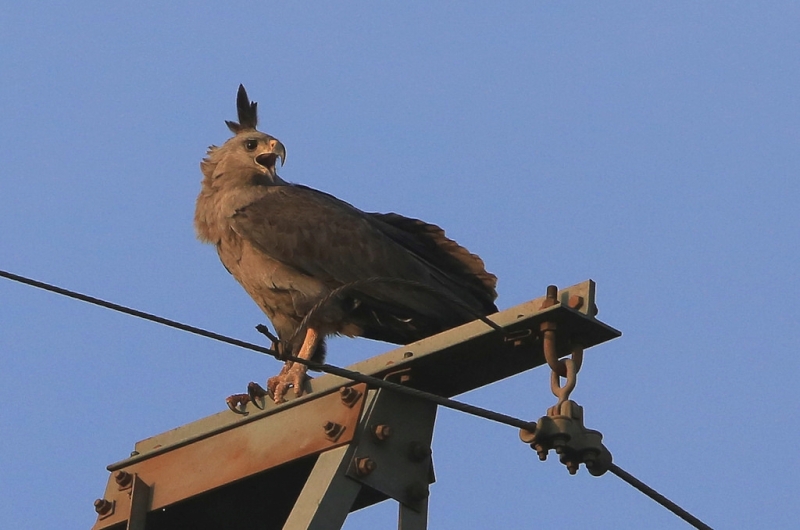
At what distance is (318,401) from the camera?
554cm

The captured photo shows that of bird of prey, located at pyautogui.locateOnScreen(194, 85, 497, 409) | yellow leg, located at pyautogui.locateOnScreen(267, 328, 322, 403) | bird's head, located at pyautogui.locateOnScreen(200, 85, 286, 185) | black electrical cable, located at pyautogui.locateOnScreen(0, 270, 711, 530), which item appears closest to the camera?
black electrical cable, located at pyautogui.locateOnScreen(0, 270, 711, 530)

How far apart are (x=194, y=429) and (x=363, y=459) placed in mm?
990

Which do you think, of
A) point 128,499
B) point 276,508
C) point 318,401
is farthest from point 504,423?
point 128,499

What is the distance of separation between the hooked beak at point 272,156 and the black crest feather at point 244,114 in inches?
33.0

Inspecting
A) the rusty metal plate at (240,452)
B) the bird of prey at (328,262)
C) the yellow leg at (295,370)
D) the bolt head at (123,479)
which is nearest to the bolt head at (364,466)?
the rusty metal plate at (240,452)

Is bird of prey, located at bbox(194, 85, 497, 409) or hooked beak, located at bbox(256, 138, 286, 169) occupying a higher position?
hooked beak, located at bbox(256, 138, 286, 169)

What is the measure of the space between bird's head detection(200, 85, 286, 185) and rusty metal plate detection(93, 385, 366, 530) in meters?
4.66

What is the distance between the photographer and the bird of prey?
28.7ft

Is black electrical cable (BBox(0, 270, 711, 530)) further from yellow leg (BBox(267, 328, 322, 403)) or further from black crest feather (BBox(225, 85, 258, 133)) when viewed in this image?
black crest feather (BBox(225, 85, 258, 133))

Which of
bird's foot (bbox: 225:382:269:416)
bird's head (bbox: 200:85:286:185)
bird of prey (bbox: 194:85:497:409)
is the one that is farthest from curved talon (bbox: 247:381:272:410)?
bird's head (bbox: 200:85:286:185)

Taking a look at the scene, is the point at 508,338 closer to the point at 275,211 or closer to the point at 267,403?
the point at 267,403

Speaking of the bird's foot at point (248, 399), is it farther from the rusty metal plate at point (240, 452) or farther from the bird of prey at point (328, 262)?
the bird of prey at point (328, 262)

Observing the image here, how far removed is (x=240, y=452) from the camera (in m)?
5.61

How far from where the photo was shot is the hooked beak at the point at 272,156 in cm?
1052
